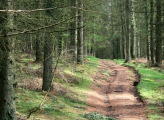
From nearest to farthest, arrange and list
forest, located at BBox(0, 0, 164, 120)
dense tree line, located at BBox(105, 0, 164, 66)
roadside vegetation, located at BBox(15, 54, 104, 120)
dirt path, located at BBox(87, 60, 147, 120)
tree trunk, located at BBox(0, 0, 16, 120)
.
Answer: forest, located at BBox(0, 0, 164, 120), tree trunk, located at BBox(0, 0, 16, 120), roadside vegetation, located at BBox(15, 54, 104, 120), dirt path, located at BBox(87, 60, 147, 120), dense tree line, located at BBox(105, 0, 164, 66)

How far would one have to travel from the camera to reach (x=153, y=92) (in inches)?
655

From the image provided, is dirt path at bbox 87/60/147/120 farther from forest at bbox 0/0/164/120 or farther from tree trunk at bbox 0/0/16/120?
tree trunk at bbox 0/0/16/120

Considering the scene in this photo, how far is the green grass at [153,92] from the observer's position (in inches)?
489

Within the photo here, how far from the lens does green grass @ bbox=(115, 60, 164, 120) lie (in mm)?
12414

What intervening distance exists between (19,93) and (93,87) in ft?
24.2

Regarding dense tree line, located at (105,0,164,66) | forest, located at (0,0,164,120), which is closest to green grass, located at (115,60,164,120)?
forest, located at (0,0,164,120)

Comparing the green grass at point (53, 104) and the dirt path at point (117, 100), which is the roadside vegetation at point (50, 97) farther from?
the dirt path at point (117, 100)

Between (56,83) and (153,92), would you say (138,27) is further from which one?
(56,83)

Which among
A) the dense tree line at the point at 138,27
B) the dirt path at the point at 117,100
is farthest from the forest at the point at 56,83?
the dense tree line at the point at 138,27

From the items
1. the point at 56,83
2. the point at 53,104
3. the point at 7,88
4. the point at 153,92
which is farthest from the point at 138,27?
the point at 7,88

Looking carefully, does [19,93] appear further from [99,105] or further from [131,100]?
[131,100]

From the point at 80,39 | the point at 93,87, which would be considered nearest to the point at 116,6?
the point at 80,39

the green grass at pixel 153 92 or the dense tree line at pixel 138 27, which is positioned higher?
the dense tree line at pixel 138 27

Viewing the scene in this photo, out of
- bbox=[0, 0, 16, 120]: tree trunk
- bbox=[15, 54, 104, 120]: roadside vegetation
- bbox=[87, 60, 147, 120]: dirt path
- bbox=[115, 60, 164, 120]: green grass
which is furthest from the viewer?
bbox=[87, 60, 147, 120]: dirt path
